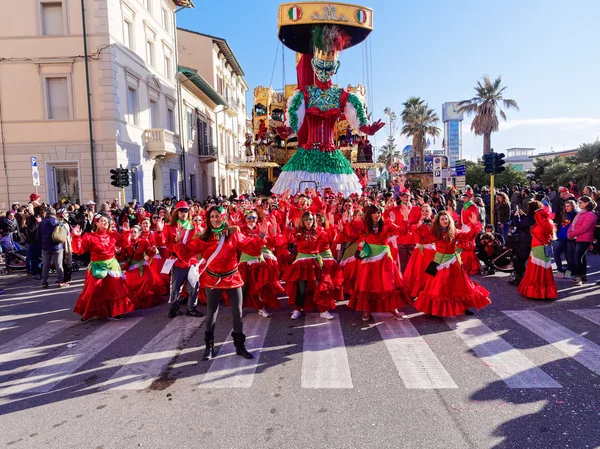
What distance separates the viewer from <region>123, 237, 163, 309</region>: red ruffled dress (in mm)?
7199

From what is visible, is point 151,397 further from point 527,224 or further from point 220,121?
point 220,121

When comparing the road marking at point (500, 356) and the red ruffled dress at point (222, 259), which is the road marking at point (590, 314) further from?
the red ruffled dress at point (222, 259)

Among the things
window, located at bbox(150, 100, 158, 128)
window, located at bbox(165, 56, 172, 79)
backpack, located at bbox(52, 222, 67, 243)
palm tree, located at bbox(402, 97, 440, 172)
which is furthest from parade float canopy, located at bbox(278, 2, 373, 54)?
palm tree, located at bbox(402, 97, 440, 172)

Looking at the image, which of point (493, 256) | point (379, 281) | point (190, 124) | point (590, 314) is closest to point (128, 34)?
point (190, 124)

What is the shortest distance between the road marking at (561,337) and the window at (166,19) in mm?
25717

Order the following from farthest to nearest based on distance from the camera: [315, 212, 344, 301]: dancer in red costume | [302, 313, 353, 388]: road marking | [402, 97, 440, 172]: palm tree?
[402, 97, 440, 172]: palm tree, [315, 212, 344, 301]: dancer in red costume, [302, 313, 353, 388]: road marking

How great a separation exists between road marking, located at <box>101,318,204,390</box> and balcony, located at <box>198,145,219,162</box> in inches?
1036

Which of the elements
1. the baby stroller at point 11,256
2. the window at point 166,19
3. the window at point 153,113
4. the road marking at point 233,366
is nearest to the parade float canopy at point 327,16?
the road marking at point 233,366

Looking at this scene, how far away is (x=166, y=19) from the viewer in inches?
1012

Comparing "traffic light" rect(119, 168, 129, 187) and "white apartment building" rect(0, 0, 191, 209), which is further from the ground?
"white apartment building" rect(0, 0, 191, 209)

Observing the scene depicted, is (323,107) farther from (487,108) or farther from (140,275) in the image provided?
(487,108)

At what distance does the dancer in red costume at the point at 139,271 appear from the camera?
7.20 metres

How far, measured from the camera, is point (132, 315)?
22.3ft

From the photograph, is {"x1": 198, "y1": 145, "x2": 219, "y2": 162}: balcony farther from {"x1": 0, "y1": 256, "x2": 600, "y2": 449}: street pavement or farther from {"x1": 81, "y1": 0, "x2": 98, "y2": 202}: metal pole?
{"x1": 0, "y1": 256, "x2": 600, "y2": 449}: street pavement
